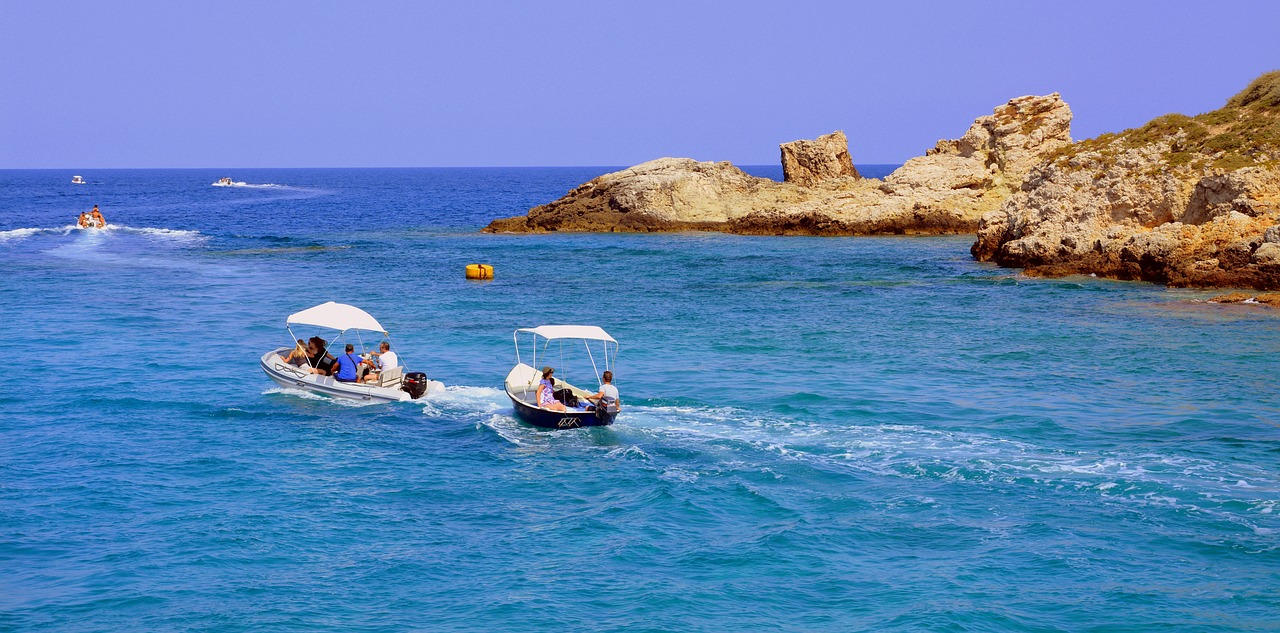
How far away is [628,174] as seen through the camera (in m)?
83.4

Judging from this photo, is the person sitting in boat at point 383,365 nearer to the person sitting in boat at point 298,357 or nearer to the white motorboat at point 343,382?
the white motorboat at point 343,382

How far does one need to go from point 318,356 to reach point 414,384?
3.68m

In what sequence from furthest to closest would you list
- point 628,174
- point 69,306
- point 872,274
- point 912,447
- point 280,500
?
point 628,174 < point 872,274 < point 69,306 < point 912,447 < point 280,500

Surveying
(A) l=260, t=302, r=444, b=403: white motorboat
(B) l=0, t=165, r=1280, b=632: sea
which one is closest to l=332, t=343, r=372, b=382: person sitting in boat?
(A) l=260, t=302, r=444, b=403: white motorboat

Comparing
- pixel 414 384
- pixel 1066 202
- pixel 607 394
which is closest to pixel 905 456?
pixel 607 394

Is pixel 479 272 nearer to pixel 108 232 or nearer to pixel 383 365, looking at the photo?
pixel 383 365

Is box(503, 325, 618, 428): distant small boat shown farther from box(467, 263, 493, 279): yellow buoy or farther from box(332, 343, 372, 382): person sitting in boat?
box(467, 263, 493, 279): yellow buoy

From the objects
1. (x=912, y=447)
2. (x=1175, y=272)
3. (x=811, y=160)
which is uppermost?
(x=811, y=160)

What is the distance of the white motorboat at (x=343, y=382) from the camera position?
85.6ft

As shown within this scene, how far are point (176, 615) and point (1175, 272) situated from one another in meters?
38.7

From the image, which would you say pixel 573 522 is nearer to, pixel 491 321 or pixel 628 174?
pixel 491 321

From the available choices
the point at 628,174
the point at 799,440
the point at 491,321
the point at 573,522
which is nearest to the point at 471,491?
the point at 573,522

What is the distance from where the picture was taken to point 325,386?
2653 cm

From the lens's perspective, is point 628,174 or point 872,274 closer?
point 872,274
